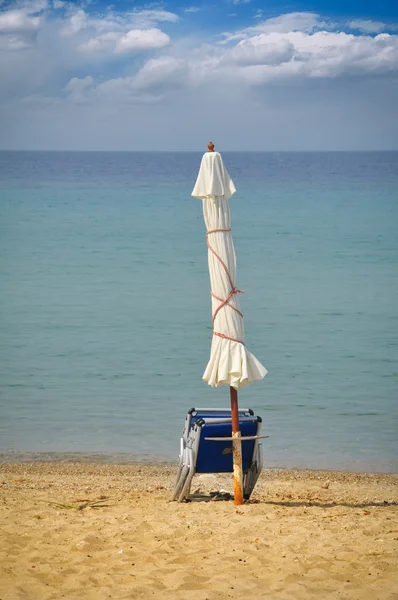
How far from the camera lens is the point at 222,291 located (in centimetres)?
719

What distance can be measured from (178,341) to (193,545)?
34.1ft

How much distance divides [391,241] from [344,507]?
3013 centimetres

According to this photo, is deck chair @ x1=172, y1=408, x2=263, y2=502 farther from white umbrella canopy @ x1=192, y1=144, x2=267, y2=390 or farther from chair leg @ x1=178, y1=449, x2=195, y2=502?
white umbrella canopy @ x1=192, y1=144, x2=267, y2=390

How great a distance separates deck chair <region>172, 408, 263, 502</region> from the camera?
295 inches

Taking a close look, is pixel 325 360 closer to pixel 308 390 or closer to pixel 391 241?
→ pixel 308 390

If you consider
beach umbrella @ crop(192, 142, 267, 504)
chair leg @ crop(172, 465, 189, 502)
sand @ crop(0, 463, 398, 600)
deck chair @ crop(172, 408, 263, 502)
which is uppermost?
beach umbrella @ crop(192, 142, 267, 504)

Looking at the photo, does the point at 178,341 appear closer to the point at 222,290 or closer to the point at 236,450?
the point at 236,450

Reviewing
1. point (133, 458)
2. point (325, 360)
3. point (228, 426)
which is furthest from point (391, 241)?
point (228, 426)

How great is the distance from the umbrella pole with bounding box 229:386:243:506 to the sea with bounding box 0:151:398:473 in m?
2.94

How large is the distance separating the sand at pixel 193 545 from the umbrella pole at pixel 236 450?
0.12m

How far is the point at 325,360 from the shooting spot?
15.5m

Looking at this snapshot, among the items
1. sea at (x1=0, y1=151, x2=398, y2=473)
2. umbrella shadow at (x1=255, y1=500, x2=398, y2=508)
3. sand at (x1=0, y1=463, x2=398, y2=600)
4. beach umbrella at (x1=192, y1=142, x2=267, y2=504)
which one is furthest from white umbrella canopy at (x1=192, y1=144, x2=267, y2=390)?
sea at (x1=0, y1=151, x2=398, y2=473)

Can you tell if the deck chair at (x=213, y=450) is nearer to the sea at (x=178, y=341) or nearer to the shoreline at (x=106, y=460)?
the shoreline at (x=106, y=460)

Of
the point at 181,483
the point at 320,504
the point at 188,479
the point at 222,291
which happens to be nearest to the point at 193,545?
the point at 188,479
